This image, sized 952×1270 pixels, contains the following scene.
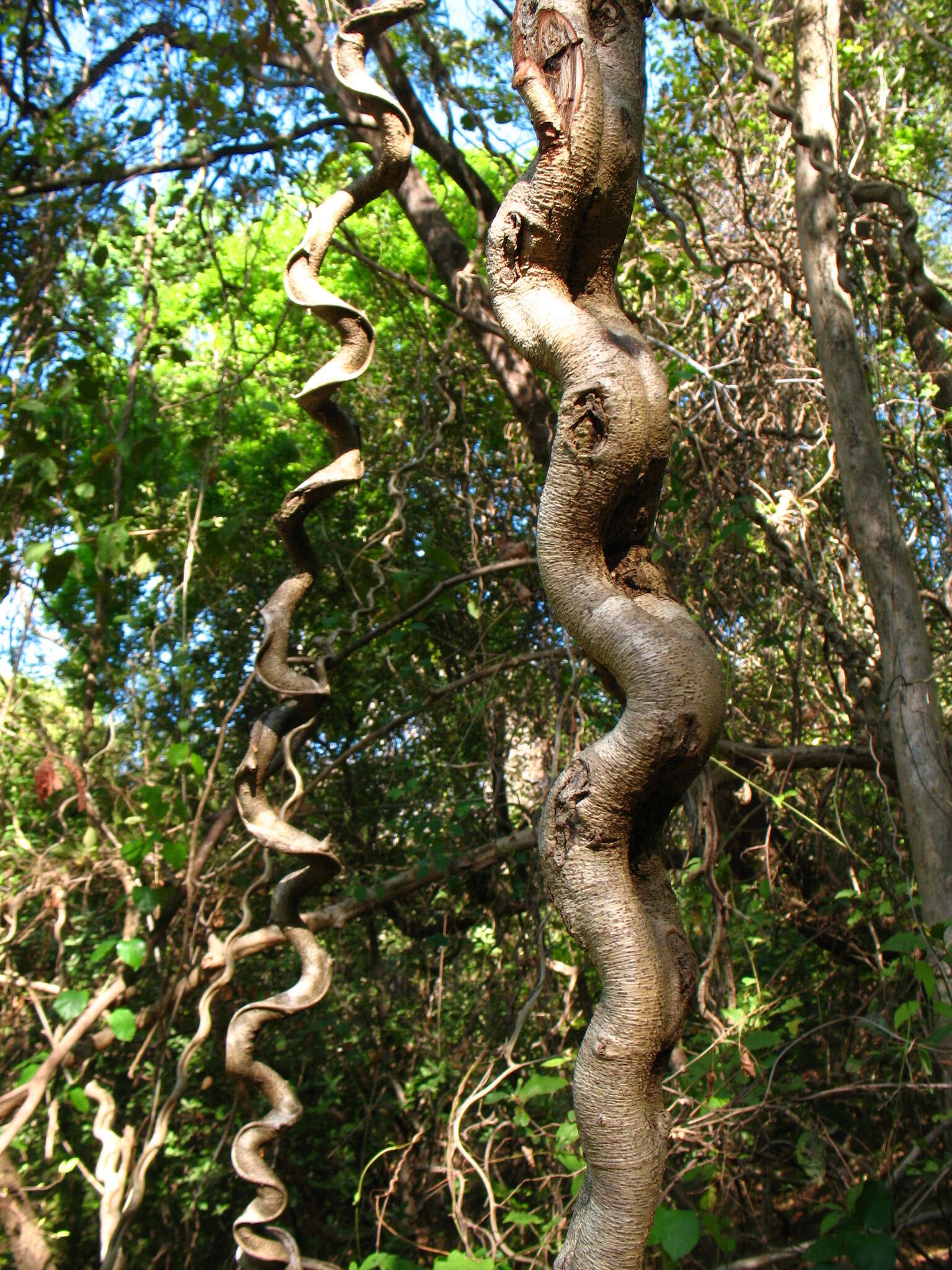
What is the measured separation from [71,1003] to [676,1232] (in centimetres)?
190

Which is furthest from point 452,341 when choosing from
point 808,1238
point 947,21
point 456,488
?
point 808,1238

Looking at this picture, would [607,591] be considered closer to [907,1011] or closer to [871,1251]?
[907,1011]

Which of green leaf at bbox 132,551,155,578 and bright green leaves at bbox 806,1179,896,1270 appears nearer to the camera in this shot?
bright green leaves at bbox 806,1179,896,1270

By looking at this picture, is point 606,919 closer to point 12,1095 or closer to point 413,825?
point 12,1095

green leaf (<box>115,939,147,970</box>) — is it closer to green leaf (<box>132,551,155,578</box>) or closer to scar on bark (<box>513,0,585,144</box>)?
green leaf (<box>132,551,155,578</box>)

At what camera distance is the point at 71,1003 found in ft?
9.77

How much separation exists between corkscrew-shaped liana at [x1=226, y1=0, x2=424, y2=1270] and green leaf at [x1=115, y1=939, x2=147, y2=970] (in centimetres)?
89

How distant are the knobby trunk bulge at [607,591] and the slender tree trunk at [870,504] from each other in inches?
79.6

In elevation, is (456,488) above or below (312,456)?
below

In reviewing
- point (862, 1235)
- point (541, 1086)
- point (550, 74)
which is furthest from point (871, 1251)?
point (550, 74)

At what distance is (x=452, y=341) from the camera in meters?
4.62

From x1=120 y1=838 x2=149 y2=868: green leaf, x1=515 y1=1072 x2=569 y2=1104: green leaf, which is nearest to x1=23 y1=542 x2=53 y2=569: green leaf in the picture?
x1=120 y1=838 x2=149 y2=868: green leaf

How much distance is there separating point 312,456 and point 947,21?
13.1ft

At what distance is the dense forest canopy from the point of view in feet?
9.68
